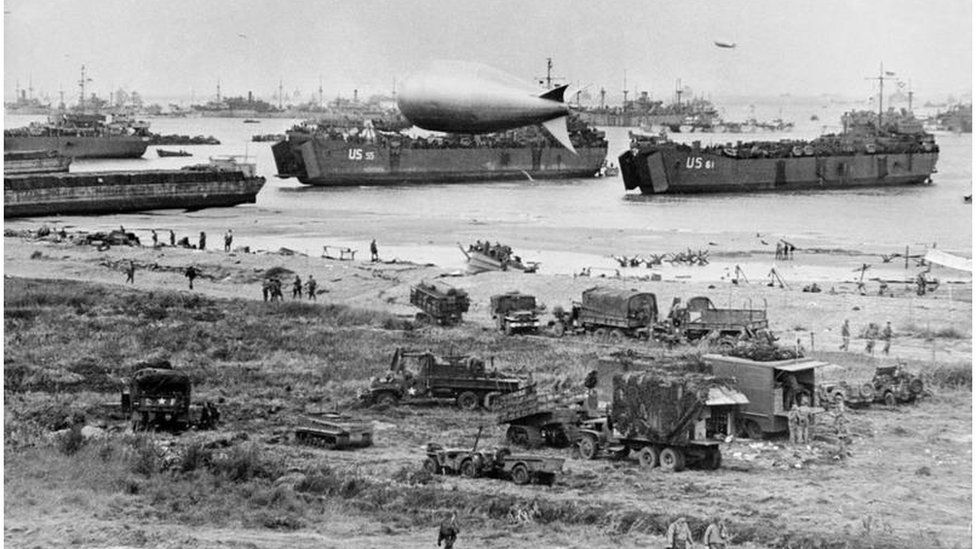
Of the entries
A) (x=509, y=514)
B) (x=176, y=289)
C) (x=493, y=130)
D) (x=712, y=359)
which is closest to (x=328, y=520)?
(x=509, y=514)

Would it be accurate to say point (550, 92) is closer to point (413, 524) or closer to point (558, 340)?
point (413, 524)

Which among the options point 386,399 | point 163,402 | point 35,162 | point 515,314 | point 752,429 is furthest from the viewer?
point 35,162

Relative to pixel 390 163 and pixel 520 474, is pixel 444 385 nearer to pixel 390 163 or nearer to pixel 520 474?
pixel 520 474

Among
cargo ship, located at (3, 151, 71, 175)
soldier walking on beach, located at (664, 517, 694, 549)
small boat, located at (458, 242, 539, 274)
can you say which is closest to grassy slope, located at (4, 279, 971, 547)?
soldier walking on beach, located at (664, 517, 694, 549)

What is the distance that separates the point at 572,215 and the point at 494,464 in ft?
121

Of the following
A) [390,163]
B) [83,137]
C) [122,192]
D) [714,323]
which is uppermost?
[83,137]

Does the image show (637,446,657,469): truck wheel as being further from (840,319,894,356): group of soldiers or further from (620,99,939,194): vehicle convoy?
(620,99,939,194): vehicle convoy

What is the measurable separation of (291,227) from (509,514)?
110 feet

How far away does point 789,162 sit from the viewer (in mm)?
65875

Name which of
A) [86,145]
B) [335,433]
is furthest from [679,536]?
[86,145]

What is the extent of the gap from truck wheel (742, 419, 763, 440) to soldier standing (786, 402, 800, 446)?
32 centimetres

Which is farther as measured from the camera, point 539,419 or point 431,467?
point 539,419

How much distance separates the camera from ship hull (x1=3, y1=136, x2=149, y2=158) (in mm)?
84812

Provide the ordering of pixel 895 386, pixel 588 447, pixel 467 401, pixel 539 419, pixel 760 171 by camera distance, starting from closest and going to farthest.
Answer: pixel 588 447, pixel 539 419, pixel 467 401, pixel 895 386, pixel 760 171
